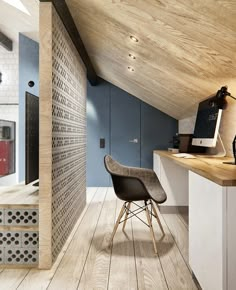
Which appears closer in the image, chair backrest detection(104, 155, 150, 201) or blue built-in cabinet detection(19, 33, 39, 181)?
chair backrest detection(104, 155, 150, 201)

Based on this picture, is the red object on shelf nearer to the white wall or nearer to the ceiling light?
the white wall

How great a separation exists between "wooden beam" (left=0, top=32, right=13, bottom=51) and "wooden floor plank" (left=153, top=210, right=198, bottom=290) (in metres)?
4.50

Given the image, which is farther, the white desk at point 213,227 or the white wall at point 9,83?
the white wall at point 9,83

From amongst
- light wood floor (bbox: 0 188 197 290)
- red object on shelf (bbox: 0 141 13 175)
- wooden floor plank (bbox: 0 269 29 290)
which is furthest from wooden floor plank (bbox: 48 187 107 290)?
red object on shelf (bbox: 0 141 13 175)

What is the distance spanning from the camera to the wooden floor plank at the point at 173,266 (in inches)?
77.6

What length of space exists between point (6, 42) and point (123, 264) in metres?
4.80

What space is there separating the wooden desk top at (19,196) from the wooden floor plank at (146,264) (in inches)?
38.1

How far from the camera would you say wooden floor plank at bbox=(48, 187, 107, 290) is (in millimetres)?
1987

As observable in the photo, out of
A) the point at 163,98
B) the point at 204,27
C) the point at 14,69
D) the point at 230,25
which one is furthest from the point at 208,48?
the point at 14,69

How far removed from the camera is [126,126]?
5781 mm

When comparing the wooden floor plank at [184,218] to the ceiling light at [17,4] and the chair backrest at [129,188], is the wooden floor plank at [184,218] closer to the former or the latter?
the chair backrest at [129,188]

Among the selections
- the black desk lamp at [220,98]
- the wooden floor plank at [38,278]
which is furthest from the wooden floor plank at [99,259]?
the black desk lamp at [220,98]

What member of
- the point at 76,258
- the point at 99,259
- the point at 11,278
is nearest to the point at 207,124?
the point at 99,259

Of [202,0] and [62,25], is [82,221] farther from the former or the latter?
[202,0]
